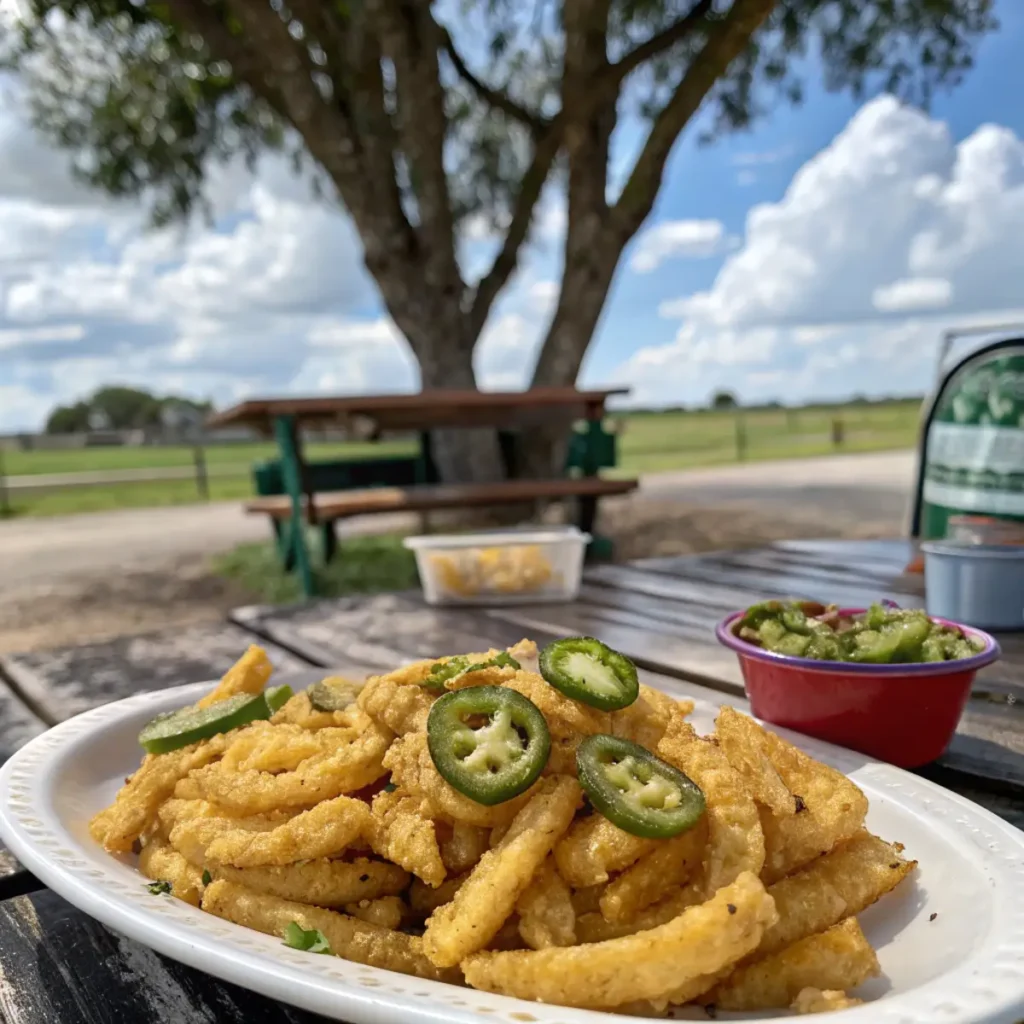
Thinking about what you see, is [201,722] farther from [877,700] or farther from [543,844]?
[877,700]

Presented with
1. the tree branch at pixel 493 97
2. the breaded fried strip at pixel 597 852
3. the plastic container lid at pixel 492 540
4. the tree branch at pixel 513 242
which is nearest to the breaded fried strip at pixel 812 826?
the breaded fried strip at pixel 597 852

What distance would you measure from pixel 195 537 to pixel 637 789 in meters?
11.1

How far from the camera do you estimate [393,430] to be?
282 inches

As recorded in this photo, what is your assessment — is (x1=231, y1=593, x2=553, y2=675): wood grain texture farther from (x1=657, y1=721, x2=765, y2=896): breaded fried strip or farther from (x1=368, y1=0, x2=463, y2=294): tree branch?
(x1=368, y1=0, x2=463, y2=294): tree branch

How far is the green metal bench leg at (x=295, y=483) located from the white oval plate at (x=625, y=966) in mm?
4681

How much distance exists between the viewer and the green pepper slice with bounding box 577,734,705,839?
2.53ft

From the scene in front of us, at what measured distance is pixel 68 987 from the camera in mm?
833

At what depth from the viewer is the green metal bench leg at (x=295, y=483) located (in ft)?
19.1

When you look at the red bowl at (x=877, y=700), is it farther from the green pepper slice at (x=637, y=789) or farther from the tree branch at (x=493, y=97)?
the tree branch at (x=493, y=97)

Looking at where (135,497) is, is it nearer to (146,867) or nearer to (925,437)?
(925,437)

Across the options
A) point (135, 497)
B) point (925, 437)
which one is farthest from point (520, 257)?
point (135, 497)

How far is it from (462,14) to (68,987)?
29.9ft

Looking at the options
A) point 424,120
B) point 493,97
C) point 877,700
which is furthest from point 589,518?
point 877,700

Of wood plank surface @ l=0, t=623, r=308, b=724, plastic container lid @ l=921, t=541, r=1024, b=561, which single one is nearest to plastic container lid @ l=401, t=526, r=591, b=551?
wood plank surface @ l=0, t=623, r=308, b=724
